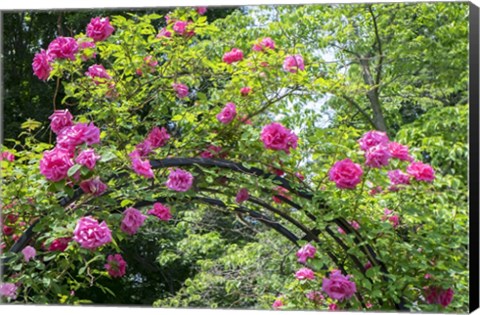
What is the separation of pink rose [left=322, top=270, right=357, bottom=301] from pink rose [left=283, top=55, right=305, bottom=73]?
33.9 inches

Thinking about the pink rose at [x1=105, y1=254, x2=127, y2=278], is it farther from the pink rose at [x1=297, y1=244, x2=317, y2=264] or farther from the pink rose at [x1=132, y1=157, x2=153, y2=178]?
the pink rose at [x1=297, y1=244, x2=317, y2=264]

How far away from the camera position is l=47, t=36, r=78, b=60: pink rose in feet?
10.7

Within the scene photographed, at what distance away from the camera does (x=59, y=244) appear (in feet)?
10.3

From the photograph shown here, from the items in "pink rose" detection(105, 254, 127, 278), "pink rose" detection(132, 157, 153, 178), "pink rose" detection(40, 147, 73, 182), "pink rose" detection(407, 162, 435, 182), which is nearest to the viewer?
"pink rose" detection(40, 147, 73, 182)

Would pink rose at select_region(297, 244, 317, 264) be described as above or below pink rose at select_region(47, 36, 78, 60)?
below

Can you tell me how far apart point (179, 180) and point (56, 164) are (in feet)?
1.63

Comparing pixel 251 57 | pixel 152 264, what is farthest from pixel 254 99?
pixel 152 264

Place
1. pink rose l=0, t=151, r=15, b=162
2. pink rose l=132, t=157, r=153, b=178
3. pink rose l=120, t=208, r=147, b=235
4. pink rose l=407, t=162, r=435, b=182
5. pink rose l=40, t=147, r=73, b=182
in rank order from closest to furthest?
pink rose l=40, t=147, r=73, b=182 → pink rose l=132, t=157, r=153, b=178 → pink rose l=120, t=208, r=147, b=235 → pink rose l=407, t=162, r=435, b=182 → pink rose l=0, t=151, r=15, b=162

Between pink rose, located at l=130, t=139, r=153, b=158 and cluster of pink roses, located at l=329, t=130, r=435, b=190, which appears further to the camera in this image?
pink rose, located at l=130, t=139, r=153, b=158

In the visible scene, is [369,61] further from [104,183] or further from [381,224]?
[104,183]

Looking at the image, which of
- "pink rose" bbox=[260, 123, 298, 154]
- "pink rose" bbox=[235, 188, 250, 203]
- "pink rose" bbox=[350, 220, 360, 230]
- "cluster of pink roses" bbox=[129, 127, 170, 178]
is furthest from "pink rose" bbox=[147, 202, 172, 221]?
"pink rose" bbox=[350, 220, 360, 230]

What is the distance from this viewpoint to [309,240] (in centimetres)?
338

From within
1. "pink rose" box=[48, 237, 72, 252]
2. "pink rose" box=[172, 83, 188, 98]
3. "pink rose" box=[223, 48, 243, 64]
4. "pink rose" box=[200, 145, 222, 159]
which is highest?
"pink rose" box=[223, 48, 243, 64]

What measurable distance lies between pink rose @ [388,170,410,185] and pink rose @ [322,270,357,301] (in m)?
0.43
